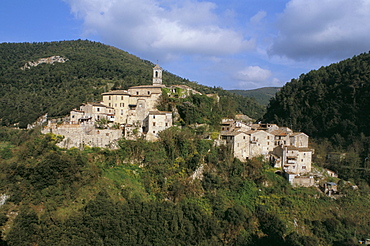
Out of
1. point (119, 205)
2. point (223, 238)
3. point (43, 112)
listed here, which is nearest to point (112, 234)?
point (119, 205)

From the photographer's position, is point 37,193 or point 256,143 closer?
point 37,193

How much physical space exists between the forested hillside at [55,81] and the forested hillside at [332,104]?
438 inches

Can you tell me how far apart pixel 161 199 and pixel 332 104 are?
123 feet

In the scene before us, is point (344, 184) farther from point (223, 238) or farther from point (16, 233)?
point (16, 233)

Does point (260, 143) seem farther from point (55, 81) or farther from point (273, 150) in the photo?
point (55, 81)

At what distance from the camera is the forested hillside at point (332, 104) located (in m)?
50.1

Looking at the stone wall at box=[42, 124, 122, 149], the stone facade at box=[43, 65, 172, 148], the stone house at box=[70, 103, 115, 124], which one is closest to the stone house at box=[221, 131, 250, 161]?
the stone facade at box=[43, 65, 172, 148]

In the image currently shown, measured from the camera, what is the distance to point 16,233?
2428 cm

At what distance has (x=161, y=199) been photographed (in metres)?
32.2

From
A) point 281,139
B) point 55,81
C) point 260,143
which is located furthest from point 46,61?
point 281,139

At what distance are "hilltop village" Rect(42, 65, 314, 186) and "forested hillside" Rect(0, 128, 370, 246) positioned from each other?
129 centimetres

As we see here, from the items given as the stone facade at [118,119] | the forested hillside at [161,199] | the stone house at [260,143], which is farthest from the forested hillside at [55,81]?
the stone house at [260,143]

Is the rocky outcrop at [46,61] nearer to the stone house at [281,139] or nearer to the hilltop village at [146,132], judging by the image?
the hilltop village at [146,132]

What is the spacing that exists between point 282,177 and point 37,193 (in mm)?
27127
